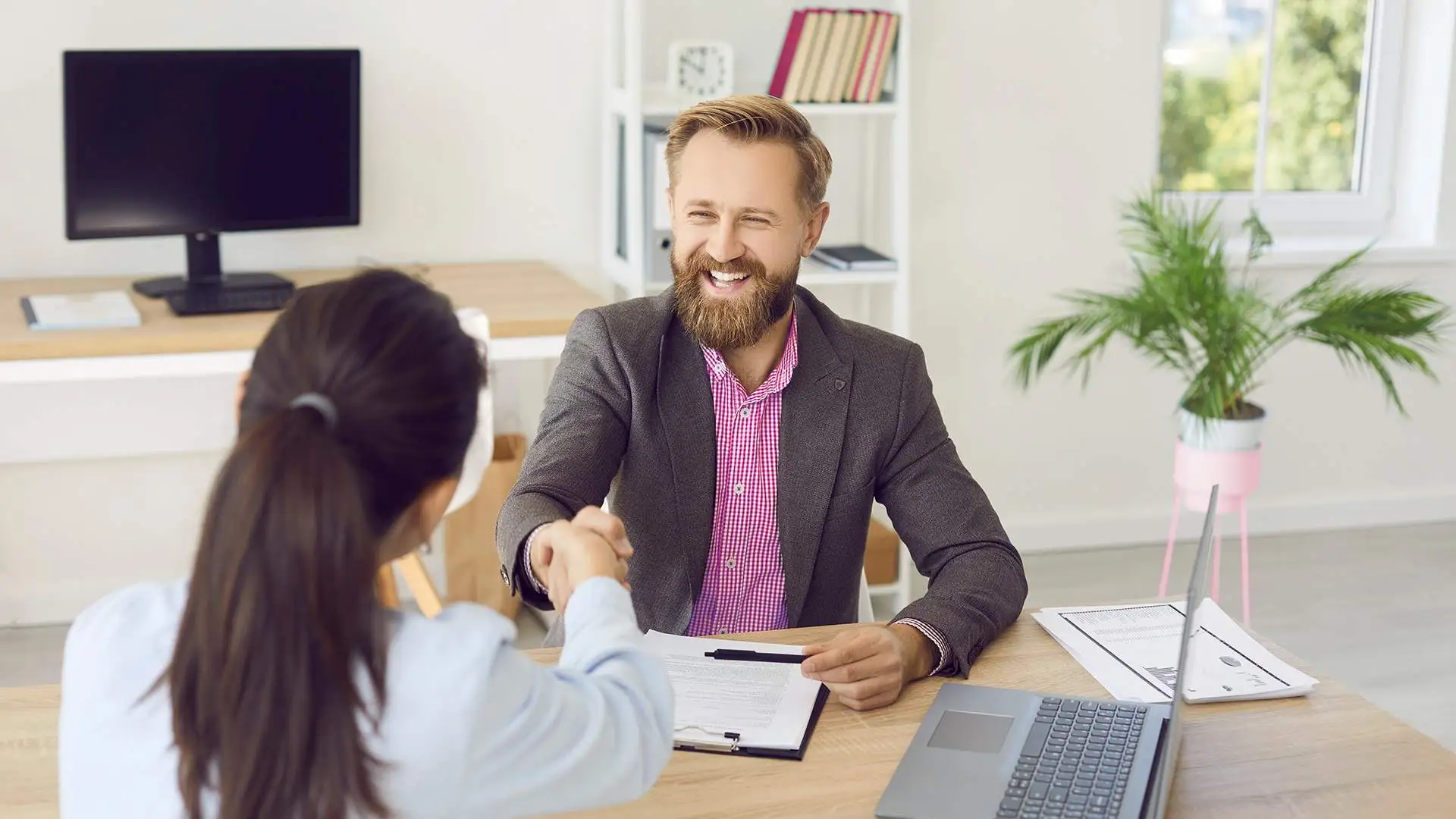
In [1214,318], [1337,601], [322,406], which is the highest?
[322,406]

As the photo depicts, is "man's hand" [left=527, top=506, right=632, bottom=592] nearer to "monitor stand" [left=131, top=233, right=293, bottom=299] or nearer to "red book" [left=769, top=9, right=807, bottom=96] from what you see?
"monitor stand" [left=131, top=233, right=293, bottom=299]

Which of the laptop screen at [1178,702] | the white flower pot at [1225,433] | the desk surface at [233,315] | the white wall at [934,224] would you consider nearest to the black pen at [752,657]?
the laptop screen at [1178,702]

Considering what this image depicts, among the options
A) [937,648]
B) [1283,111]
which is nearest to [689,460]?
[937,648]

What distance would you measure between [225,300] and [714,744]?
1.90 meters

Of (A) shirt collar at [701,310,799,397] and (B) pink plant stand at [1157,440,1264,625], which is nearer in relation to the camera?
(A) shirt collar at [701,310,799,397]

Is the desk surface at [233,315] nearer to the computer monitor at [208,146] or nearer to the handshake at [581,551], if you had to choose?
the computer monitor at [208,146]

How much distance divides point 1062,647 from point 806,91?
6.04ft

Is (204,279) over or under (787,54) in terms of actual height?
under

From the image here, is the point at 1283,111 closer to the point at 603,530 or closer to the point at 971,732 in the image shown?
the point at 971,732

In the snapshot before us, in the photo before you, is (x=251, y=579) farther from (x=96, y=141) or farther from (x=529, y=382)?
(x=529, y=382)

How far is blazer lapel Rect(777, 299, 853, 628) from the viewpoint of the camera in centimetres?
180

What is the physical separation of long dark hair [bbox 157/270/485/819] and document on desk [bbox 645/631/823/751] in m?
0.47

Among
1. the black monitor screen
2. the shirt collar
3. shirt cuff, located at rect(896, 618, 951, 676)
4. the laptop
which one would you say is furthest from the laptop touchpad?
the black monitor screen

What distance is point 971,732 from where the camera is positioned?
1.36 metres
